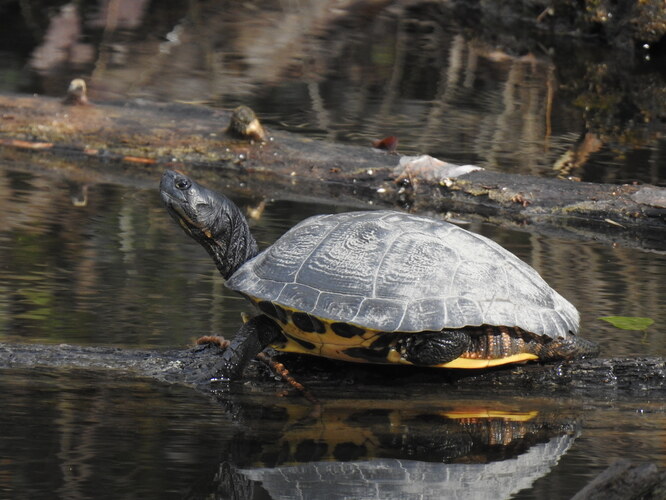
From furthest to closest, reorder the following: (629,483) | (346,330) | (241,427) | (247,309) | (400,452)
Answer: (247,309), (346,330), (241,427), (400,452), (629,483)

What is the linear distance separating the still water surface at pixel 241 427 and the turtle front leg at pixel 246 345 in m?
0.09

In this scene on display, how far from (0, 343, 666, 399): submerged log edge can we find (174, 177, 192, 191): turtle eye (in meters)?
0.68

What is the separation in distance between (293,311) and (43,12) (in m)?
13.3

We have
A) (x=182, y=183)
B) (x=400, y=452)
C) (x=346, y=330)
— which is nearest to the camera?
(x=400, y=452)

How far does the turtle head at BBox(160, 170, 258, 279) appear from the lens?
461 cm

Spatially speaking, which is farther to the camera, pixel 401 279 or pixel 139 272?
pixel 139 272

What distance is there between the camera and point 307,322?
13.5ft

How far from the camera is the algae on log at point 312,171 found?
729 centimetres

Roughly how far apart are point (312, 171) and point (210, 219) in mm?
3318

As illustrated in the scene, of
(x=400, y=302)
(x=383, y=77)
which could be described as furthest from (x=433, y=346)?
(x=383, y=77)

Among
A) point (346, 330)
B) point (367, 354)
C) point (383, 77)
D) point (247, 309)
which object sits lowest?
point (383, 77)

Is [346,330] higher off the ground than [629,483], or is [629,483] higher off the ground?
[629,483]

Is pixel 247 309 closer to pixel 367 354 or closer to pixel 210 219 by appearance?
pixel 210 219

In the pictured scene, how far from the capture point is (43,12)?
16344 mm
